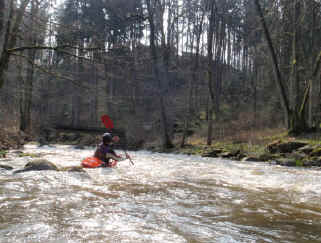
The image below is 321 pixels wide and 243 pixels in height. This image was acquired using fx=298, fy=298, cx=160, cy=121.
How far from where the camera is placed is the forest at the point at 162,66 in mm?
5832

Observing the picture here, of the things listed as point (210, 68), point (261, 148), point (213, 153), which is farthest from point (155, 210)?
point (210, 68)

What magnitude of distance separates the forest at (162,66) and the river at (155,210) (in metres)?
1.90

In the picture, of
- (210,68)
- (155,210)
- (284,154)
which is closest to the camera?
(155,210)

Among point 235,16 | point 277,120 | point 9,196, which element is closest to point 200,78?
point 235,16

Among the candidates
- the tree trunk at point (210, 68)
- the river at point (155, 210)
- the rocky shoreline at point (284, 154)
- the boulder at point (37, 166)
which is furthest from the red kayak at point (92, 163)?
the tree trunk at point (210, 68)

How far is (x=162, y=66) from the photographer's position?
16.8 meters

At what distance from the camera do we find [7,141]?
12.5 meters

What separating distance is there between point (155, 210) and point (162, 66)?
14018 mm

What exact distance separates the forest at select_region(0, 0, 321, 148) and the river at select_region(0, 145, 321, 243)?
6.24 ft

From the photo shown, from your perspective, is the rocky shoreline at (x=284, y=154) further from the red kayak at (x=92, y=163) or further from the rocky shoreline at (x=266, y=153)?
the red kayak at (x=92, y=163)

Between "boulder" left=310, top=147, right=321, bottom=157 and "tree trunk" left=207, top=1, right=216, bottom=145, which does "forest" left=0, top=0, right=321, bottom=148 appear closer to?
"tree trunk" left=207, top=1, right=216, bottom=145

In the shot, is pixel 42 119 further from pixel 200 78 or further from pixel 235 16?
pixel 235 16

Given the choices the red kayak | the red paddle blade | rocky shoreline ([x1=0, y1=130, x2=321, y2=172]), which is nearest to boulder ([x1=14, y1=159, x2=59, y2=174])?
rocky shoreline ([x1=0, y1=130, x2=321, y2=172])

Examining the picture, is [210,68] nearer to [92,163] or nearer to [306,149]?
[306,149]
